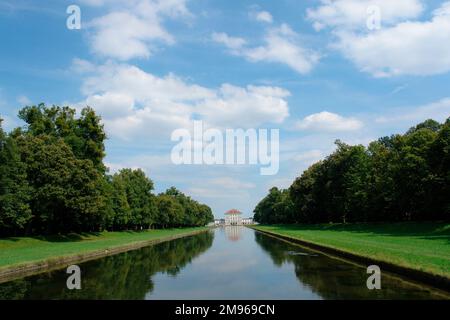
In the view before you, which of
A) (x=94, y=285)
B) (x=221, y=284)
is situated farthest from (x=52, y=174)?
(x=221, y=284)

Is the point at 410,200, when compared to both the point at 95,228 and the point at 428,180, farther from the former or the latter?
the point at 95,228

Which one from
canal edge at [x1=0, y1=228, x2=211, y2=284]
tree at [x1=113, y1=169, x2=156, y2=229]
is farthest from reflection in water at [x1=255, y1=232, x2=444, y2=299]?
tree at [x1=113, y1=169, x2=156, y2=229]

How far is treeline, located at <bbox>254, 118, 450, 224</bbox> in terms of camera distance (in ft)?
166

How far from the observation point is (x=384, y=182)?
6288 cm

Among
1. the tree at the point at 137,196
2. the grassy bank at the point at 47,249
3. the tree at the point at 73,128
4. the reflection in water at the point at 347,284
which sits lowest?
the grassy bank at the point at 47,249

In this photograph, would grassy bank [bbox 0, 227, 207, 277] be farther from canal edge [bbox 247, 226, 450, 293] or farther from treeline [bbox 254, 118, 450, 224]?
treeline [bbox 254, 118, 450, 224]

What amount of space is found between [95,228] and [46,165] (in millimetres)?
25564

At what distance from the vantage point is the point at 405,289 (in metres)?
14.9

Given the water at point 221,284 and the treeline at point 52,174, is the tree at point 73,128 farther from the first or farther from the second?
the water at point 221,284

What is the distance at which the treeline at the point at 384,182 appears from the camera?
50594 mm

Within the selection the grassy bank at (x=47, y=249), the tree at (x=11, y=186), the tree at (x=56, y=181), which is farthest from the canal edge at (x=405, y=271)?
the tree at (x=56, y=181)

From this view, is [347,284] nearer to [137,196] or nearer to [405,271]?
[405,271]

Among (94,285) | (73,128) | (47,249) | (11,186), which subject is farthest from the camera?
(73,128)
